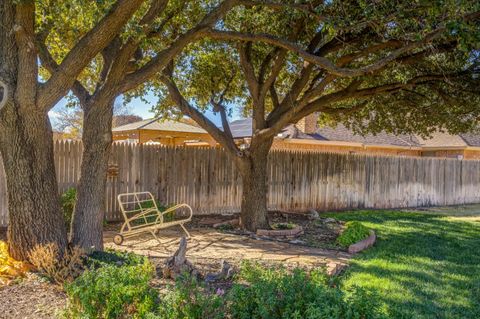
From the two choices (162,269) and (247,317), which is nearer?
(247,317)

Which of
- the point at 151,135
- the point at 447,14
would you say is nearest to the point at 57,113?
the point at 151,135

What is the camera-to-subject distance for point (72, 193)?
8.39 meters

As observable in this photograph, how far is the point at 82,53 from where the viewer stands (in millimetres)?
4809

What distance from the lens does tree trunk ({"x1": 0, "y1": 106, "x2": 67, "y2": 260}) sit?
4.79 meters

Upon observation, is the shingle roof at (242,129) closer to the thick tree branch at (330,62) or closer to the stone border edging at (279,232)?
the stone border edging at (279,232)

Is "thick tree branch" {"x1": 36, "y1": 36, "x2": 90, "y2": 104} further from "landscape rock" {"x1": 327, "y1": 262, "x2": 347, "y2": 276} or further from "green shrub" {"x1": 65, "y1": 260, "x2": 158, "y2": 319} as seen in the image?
"landscape rock" {"x1": 327, "y1": 262, "x2": 347, "y2": 276}

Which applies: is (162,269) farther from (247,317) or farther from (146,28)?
(146,28)

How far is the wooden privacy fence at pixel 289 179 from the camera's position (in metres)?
9.71

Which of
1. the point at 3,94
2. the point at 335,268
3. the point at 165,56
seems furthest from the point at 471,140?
the point at 3,94

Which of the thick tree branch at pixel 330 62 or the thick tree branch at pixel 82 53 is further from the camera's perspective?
the thick tree branch at pixel 330 62

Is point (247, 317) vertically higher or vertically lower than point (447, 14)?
lower

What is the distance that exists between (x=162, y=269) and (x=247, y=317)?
2145mm

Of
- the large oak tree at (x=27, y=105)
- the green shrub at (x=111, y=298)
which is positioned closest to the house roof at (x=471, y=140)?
the large oak tree at (x=27, y=105)

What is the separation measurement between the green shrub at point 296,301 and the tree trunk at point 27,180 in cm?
271
